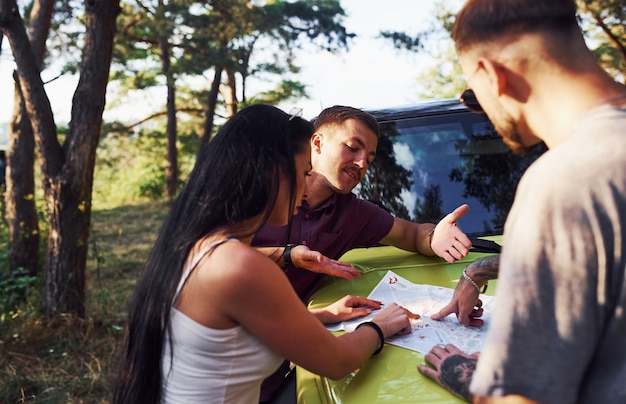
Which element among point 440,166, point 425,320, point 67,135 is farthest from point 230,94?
point 425,320

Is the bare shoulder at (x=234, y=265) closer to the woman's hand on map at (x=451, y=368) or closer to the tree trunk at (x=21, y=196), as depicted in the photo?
the woman's hand on map at (x=451, y=368)

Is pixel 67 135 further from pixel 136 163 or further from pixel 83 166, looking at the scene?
pixel 136 163

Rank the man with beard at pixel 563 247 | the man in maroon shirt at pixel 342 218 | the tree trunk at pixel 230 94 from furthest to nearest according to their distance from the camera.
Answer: the tree trunk at pixel 230 94
the man in maroon shirt at pixel 342 218
the man with beard at pixel 563 247

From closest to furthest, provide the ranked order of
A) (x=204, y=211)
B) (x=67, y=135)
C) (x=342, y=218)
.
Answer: (x=204, y=211), (x=342, y=218), (x=67, y=135)

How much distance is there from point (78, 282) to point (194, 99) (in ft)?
51.0

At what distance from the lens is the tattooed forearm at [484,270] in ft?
6.27

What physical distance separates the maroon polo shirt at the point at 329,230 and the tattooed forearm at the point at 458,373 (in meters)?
1.02

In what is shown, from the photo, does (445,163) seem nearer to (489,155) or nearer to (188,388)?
(489,155)

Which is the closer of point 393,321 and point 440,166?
point 393,321

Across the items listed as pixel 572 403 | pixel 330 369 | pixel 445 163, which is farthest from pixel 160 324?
pixel 445 163

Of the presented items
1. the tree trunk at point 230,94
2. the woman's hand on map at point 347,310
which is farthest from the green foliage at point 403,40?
the woman's hand on map at point 347,310

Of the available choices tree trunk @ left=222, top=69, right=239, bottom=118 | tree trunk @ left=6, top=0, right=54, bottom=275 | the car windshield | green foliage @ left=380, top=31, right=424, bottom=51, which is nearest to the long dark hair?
the car windshield

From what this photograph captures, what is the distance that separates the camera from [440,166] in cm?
314

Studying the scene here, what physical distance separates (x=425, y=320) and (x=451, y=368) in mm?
477
